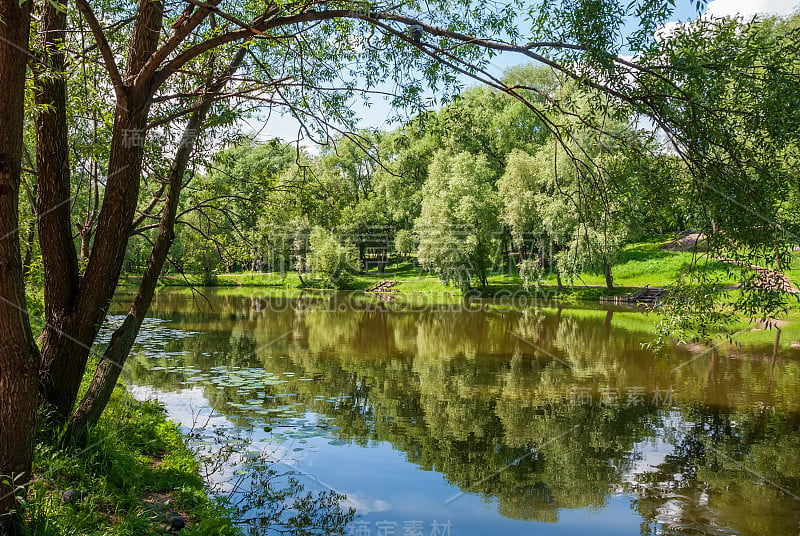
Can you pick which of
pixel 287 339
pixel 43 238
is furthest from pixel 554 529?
pixel 287 339

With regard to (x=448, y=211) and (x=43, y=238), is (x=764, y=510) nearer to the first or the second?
(x=43, y=238)

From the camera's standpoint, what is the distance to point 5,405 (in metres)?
3.72

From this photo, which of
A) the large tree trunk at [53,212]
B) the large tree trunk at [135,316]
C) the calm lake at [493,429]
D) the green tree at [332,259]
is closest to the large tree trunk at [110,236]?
the large tree trunk at [53,212]

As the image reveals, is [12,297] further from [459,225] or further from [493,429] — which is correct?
[459,225]

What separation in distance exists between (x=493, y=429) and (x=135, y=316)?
6.24 metres

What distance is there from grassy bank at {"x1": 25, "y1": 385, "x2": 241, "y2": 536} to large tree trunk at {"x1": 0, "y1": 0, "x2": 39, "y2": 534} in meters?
0.32

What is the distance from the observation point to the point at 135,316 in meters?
6.29

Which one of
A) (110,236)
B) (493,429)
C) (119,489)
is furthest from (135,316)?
(493,429)

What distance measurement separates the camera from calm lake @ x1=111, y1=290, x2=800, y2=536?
22.1 ft

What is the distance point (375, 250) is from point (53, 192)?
146 ft

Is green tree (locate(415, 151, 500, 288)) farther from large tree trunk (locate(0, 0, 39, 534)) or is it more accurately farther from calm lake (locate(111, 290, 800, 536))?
large tree trunk (locate(0, 0, 39, 534))

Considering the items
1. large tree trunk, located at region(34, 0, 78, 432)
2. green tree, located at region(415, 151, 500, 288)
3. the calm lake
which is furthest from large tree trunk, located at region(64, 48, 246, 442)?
green tree, located at region(415, 151, 500, 288)

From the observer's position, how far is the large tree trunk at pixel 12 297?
361cm

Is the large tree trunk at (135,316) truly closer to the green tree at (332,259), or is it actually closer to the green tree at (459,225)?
the green tree at (459,225)
